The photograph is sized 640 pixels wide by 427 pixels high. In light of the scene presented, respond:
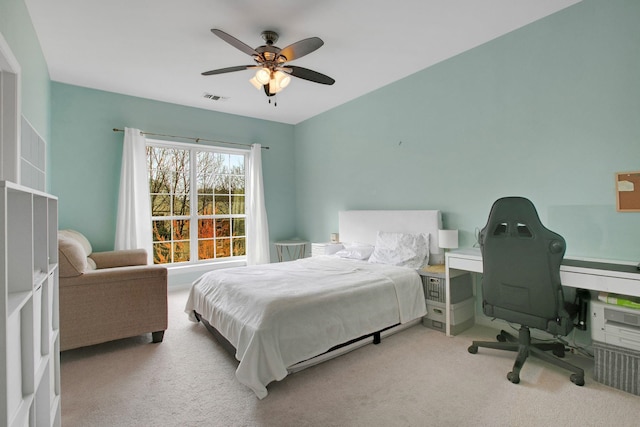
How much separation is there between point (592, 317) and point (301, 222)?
14.3 ft

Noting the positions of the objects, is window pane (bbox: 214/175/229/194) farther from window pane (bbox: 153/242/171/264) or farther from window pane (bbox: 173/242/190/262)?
window pane (bbox: 153/242/171/264)

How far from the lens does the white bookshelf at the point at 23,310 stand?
0.78 meters

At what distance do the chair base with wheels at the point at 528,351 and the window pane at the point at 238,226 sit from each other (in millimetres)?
3988

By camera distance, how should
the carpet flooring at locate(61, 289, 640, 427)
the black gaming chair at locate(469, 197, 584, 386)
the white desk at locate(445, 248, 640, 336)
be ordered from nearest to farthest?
1. the carpet flooring at locate(61, 289, 640, 427)
2. the white desk at locate(445, 248, 640, 336)
3. the black gaming chair at locate(469, 197, 584, 386)

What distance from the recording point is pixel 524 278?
210 cm

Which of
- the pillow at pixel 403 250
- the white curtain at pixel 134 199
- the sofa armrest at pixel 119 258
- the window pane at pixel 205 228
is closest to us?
the pillow at pixel 403 250

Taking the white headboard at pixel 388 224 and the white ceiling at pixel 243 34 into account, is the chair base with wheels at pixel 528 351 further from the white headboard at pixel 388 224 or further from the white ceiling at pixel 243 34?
the white ceiling at pixel 243 34

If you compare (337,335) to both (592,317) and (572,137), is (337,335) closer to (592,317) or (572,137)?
(592,317)

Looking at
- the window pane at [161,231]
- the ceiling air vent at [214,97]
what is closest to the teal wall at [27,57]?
the ceiling air vent at [214,97]

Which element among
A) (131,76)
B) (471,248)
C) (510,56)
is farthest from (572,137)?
(131,76)

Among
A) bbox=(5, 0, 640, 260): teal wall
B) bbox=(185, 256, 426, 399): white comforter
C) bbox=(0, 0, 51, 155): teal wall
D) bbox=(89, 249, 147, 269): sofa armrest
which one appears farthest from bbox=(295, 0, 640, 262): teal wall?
bbox=(0, 0, 51, 155): teal wall

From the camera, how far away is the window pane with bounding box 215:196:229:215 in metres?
5.14

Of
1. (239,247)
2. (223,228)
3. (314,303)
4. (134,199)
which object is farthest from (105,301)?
(239,247)

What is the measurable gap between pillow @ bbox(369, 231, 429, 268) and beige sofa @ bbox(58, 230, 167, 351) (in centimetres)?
230
